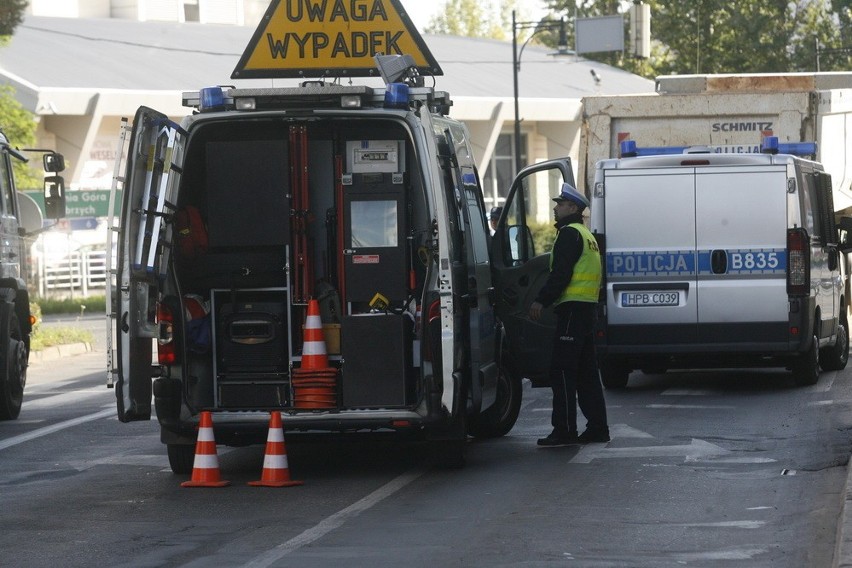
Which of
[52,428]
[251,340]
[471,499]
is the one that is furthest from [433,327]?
[52,428]

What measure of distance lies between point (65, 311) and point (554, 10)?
40839 millimetres

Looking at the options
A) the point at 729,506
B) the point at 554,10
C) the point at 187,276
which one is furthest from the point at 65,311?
the point at 554,10

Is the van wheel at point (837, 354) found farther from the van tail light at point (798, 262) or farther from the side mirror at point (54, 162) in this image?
the side mirror at point (54, 162)

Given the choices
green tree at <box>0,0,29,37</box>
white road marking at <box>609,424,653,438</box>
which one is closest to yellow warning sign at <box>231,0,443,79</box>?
white road marking at <box>609,424,653,438</box>

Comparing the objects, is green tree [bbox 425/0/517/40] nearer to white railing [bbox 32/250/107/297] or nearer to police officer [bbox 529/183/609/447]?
white railing [bbox 32/250/107/297]

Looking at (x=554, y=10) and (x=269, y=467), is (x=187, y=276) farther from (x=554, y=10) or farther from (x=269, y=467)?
(x=554, y=10)

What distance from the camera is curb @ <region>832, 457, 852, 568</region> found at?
6.96 meters

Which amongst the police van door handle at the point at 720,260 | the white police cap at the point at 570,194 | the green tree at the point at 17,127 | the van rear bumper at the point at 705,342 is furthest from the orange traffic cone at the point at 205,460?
the green tree at the point at 17,127

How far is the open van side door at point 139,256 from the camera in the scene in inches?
383

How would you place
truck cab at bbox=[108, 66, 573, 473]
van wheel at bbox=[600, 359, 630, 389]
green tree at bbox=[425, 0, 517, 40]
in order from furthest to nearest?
green tree at bbox=[425, 0, 517, 40] → van wheel at bbox=[600, 359, 630, 389] → truck cab at bbox=[108, 66, 573, 473]

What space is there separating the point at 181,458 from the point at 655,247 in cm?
566

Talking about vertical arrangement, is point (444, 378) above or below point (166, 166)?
below

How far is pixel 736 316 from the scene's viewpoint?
14.7 meters

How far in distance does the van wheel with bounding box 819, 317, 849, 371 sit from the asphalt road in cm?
296
